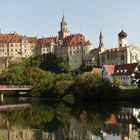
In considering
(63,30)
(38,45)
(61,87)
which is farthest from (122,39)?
(61,87)

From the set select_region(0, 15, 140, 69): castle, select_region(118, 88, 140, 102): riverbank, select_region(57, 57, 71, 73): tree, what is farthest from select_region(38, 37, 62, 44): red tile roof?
select_region(118, 88, 140, 102): riverbank

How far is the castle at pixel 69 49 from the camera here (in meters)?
125

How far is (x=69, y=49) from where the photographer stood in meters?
144

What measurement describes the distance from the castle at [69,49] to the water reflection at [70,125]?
5900 centimetres

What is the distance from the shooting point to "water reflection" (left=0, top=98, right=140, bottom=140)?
39156 millimetres

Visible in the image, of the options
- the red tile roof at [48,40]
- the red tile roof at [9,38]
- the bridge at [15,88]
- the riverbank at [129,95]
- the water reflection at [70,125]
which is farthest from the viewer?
the red tile roof at [9,38]

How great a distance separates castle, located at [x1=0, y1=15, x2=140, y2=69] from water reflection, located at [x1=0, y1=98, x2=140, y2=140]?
59.0 metres

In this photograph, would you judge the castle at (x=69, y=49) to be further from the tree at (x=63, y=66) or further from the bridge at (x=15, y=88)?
the bridge at (x=15, y=88)

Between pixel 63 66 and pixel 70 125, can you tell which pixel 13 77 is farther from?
A: pixel 70 125

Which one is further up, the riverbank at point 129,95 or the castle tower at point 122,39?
the castle tower at point 122,39

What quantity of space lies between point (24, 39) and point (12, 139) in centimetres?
12266

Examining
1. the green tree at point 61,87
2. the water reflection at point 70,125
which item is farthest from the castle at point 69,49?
the water reflection at point 70,125

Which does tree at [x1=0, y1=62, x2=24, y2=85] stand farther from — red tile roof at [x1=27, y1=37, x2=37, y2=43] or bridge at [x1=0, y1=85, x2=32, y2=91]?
red tile roof at [x1=27, y1=37, x2=37, y2=43]

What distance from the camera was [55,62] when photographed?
134500mm
